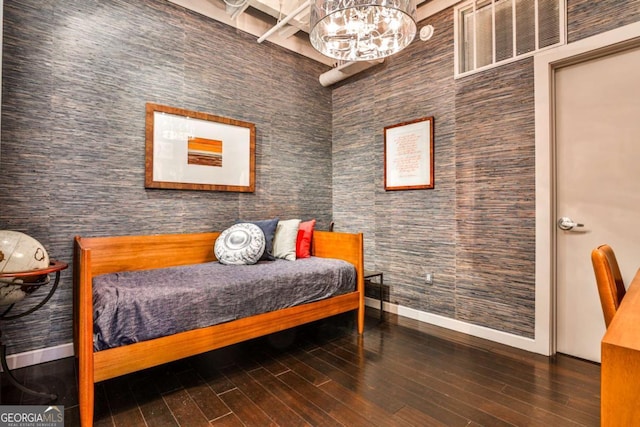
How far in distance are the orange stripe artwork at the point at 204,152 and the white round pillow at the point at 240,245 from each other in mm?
662

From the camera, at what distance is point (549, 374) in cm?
200

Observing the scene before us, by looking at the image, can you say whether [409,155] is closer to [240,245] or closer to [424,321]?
[424,321]

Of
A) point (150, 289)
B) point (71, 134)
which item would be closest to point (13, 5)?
point (71, 134)

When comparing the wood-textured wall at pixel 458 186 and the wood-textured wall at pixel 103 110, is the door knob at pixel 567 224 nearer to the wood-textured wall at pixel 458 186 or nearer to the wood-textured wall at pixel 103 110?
the wood-textured wall at pixel 458 186

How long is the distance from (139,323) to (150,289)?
20 centimetres

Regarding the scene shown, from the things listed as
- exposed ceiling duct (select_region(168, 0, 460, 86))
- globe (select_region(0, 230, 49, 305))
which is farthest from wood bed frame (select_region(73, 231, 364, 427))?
exposed ceiling duct (select_region(168, 0, 460, 86))

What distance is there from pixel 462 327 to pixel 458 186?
3.91 ft

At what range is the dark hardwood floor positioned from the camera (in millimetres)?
1585

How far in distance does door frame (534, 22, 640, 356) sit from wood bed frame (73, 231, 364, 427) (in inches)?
50.8

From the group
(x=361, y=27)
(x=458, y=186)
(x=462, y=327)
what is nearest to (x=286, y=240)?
(x=458, y=186)

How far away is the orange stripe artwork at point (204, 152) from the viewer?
2.78 meters

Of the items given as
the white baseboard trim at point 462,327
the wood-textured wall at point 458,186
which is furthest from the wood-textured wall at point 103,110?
the white baseboard trim at point 462,327

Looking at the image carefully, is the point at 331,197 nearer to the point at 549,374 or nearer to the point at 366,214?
the point at 366,214

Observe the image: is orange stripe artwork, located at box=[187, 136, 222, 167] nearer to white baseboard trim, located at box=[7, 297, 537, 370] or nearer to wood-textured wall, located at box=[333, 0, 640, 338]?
wood-textured wall, located at box=[333, 0, 640, 338]
